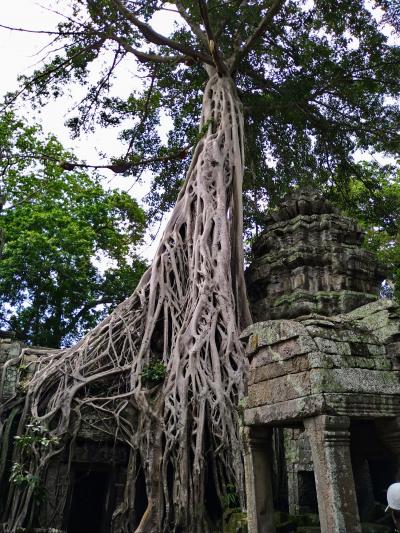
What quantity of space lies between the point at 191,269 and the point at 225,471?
2563 millimetres

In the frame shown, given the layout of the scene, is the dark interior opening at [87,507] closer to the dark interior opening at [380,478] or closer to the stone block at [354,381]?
the dark interior opening at [380,478]

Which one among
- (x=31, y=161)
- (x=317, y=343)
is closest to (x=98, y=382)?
(x=317, y=343)

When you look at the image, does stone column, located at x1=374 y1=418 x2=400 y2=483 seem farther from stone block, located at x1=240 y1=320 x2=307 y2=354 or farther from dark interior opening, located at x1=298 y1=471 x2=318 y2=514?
dark interior opening, located at x1=298 y1=471 x2=318 y2=514

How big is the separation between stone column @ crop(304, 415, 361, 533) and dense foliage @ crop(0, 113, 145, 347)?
10.1 meters

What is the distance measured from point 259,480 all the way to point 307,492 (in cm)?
202

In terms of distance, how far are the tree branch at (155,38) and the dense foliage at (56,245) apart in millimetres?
4657

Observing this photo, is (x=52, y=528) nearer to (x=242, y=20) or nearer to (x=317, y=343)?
(x=317, y=343)

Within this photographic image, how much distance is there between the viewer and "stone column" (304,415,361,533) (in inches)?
101

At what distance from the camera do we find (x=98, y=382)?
5707 mm

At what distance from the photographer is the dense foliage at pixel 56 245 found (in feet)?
38.7

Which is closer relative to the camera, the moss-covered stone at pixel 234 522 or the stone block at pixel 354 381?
the stone block at pixel 354 381

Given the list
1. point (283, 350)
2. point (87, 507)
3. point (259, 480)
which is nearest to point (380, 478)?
point (259, 480)

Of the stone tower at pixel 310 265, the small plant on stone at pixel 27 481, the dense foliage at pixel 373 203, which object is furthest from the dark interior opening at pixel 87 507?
the dense foliage at pixel 373 203

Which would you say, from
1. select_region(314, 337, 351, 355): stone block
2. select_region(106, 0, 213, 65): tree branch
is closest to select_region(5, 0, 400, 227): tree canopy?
select_region(106, 0, 213, 65): tree branch
